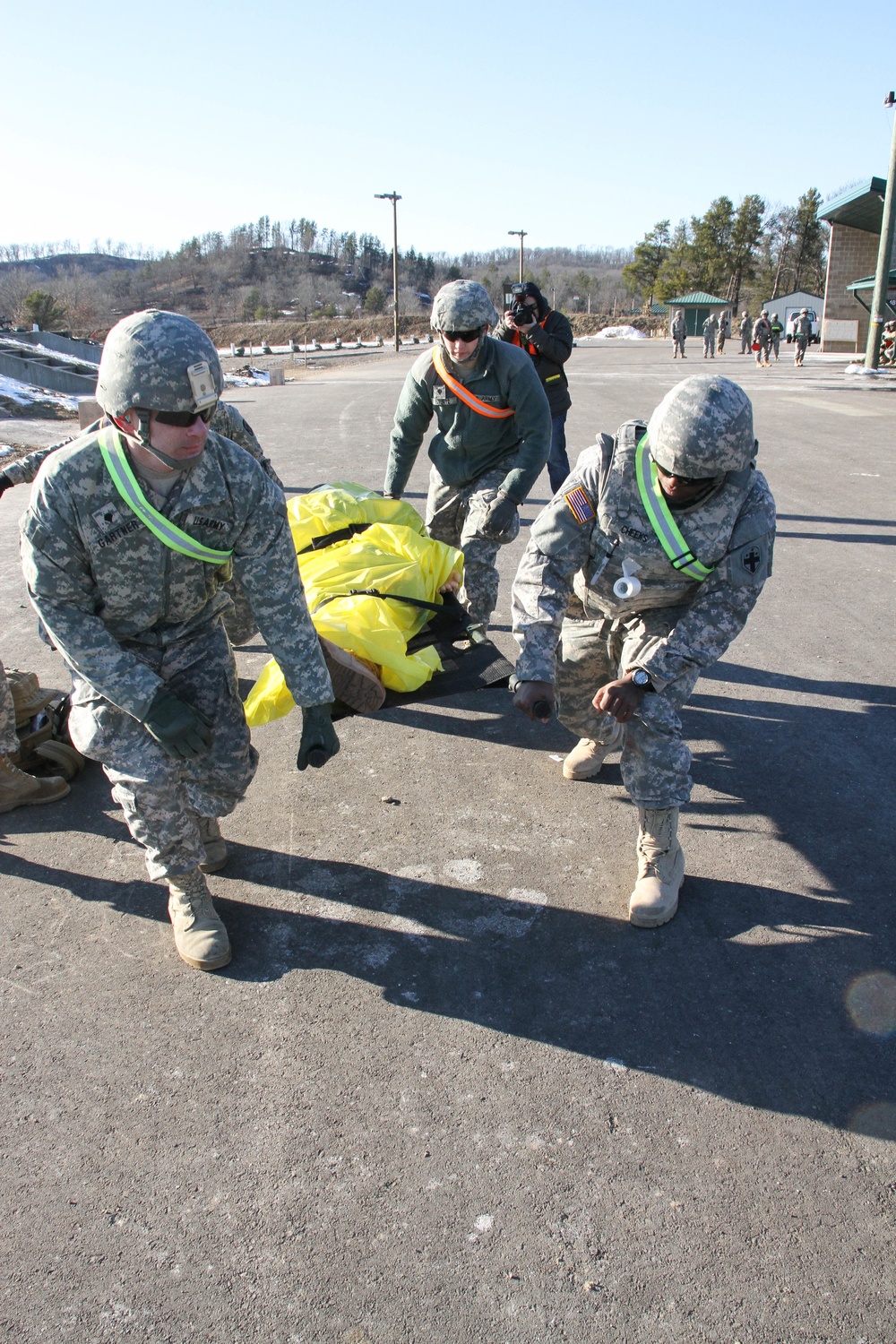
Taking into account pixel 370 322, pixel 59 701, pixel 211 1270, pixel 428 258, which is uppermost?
pixel 428 258

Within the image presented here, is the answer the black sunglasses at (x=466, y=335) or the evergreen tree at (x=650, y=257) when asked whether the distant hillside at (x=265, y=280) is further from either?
the black sunglasses at (x=466, y=335)

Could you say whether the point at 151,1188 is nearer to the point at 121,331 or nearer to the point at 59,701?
→ the point at 121,331

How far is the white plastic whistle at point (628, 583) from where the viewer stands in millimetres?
3143

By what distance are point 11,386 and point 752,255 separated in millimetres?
63530

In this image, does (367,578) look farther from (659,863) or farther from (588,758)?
(659,863)

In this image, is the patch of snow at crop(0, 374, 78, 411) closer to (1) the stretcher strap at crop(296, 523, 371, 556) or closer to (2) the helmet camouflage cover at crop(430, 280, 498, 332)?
(1) the stretcher strap at crop(296, 523, 371, 556)

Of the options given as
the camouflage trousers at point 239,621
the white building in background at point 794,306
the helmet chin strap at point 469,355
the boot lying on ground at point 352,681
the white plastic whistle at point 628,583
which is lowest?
the boot lying on ground at point 352,681

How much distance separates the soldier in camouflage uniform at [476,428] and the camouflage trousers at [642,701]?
1.04 m

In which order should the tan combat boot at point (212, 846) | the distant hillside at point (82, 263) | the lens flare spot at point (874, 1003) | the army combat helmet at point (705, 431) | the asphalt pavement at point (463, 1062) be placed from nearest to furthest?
the asphalt pavement at point (463, 1062)
the lens flare spot at point (874, 1003)
the army combat helmet at point (705, 431)
the tan combat boot at point (212, 846)
the distant hillside at point (82, 263)

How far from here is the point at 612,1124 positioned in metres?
2.28

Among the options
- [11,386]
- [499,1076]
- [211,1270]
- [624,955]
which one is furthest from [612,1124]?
[11,386]

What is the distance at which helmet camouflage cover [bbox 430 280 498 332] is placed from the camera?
427 cm

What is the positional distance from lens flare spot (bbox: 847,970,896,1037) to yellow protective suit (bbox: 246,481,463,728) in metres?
1.88

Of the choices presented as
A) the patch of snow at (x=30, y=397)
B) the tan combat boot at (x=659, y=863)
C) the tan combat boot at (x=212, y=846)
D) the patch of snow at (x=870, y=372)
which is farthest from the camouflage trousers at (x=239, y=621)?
the patch of snow at (x=870, y=372)
